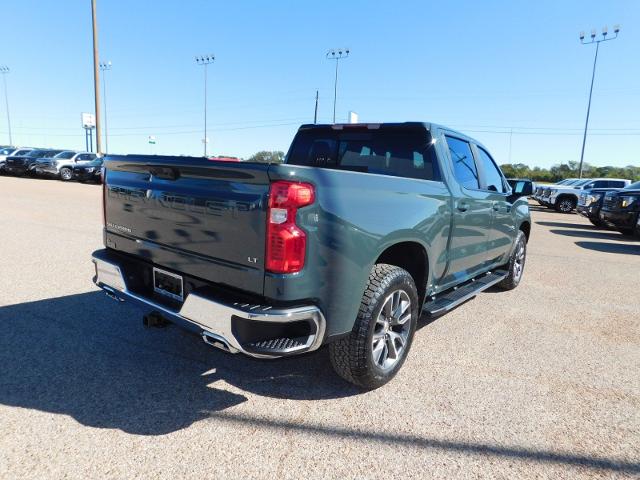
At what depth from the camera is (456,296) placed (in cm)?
389

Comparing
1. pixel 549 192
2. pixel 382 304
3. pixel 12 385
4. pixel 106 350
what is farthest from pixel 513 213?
pixel 549 192

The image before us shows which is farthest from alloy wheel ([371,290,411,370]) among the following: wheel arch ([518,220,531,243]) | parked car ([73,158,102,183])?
parked car ([73,158,102,183])

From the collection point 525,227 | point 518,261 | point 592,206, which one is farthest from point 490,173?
point 592,206

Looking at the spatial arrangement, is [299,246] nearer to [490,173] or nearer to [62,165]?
[490,173]

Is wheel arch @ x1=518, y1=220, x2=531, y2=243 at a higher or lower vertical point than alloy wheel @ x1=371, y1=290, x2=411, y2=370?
higher

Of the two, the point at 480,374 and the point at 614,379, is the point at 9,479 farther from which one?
the point at 614,379

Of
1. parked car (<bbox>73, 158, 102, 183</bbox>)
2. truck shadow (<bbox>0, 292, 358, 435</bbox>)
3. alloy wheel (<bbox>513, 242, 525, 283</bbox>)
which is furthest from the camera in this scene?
parked car (<bbox>73, 158, 102, 183</bbox>)

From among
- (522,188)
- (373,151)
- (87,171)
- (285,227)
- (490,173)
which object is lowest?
(87,171)

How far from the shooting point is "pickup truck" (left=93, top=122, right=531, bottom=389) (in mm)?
2287

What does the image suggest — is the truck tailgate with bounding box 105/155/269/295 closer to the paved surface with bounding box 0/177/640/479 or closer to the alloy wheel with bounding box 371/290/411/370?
the paved surface with bounding box 0/177/640/479

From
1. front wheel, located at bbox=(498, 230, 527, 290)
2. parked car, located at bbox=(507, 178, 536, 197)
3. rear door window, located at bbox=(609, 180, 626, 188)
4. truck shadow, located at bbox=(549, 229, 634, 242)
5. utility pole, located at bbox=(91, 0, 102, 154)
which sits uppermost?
utility pole, located at bbox=(91, 0, 102, 154)

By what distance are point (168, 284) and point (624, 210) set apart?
12341 millimetres

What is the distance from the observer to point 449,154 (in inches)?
150

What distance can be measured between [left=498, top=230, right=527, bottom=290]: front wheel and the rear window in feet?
8.49
